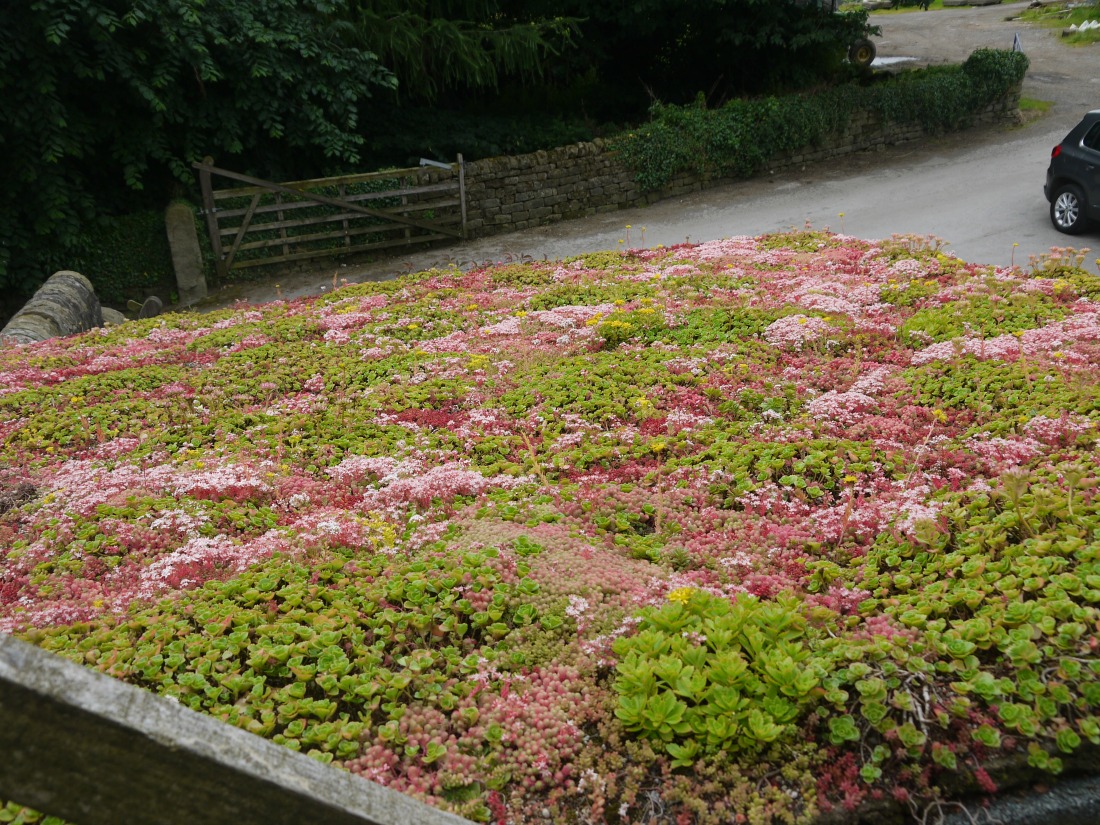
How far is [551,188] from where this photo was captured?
1956 cm

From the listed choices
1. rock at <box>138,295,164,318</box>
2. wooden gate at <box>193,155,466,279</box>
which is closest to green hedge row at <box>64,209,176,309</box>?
rock at <box>138,295,164,318</box>

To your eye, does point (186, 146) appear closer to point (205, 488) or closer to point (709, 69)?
point (205, 488)

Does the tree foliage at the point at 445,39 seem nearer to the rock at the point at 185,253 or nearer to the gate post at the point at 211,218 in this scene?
the gate post at the point at 211,218

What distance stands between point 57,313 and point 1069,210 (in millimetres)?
17404

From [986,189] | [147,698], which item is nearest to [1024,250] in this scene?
[986,189]

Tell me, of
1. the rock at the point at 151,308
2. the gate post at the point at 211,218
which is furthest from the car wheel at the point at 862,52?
the rock at the point at 151,308

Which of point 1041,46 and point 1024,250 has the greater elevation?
point 1041,46

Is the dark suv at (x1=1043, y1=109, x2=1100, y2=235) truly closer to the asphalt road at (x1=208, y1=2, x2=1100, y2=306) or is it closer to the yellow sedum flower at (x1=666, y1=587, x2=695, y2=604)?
the asphalt road at (x1=208, y1=2, x2=1100, y2=306)

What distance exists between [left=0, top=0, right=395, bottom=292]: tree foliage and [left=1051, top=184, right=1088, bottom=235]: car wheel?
13422mm

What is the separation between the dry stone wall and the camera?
19.1 m

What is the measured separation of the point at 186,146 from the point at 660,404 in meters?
14.0

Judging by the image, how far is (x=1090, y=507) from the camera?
4574 mm

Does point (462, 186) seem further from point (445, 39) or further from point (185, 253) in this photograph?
point (185, 253)

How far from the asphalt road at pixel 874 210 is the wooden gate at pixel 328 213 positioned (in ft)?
2.14
